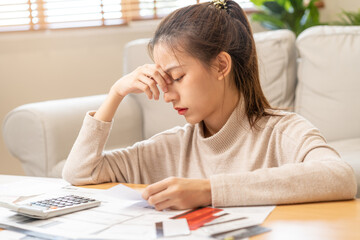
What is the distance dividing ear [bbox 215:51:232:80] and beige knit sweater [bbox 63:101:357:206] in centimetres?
9

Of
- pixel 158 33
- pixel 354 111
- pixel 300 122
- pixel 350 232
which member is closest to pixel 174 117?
pixel 354 111

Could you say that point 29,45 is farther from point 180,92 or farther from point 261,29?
point 180,92

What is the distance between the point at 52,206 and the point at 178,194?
0.75ft

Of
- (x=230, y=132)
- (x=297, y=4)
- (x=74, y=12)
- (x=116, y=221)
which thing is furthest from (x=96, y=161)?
(x=297, y=4)

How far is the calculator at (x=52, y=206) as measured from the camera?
2.70 feet

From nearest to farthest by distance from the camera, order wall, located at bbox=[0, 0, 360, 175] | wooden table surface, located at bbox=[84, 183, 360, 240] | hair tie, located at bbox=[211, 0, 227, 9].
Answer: wooden table surface, located at bbox=[84, 183, 360, 240], hair tie, located at bbox=[211, 0, 227, 9], wall, located at bbox=[0, 0, 360, 175]

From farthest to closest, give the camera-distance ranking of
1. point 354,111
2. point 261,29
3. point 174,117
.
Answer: point 261,29 → point 174,117 → point 354,111

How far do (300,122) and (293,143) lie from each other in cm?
Result: 5

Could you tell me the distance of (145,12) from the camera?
318 cm

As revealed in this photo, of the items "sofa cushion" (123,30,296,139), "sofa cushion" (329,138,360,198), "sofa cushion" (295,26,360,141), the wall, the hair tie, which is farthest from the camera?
the wall

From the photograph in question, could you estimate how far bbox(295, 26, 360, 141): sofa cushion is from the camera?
2.00m

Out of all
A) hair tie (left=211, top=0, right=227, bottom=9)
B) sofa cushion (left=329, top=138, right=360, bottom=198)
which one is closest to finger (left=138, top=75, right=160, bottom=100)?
hair tie (left=211, top=0, right=227, bottom=9)

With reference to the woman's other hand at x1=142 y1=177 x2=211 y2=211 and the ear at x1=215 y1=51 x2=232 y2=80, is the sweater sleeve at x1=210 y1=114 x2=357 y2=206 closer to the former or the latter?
the woman's other hand at x1=142 y1=177 x2=211 y2=211

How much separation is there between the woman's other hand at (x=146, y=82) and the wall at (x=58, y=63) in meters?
1.84
